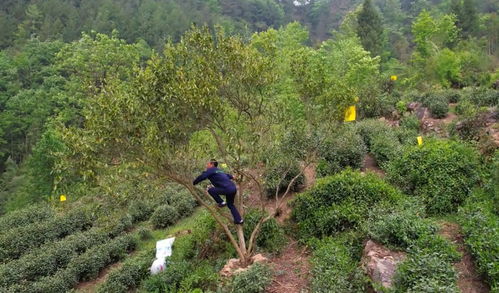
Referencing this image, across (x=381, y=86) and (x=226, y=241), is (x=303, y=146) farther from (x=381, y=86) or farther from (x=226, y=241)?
(x=381, y=86)

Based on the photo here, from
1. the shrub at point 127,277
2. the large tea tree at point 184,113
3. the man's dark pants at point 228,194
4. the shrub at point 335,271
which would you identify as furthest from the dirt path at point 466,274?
the shrub at point 127,277

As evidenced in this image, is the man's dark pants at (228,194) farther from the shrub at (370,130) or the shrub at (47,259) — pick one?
the shrub at (370,130)

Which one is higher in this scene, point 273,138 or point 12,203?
point 273,138

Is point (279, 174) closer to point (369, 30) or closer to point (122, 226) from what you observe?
point (122, 226)

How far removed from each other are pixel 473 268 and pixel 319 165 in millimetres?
6222

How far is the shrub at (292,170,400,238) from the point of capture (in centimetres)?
961

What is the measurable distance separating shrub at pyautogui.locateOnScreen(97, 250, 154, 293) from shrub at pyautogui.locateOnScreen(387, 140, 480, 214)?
7783 mm

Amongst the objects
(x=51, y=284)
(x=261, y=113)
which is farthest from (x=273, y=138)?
(x=51, y=284)

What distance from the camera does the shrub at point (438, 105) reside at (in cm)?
1680

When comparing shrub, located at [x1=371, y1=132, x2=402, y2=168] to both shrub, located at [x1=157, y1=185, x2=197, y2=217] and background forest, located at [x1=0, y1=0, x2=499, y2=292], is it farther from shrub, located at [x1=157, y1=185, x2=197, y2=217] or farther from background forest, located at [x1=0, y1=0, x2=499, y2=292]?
shrub, located at [x1=157, y1=185, x2=197, y2=217]

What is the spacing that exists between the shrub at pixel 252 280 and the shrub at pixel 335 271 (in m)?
1.00

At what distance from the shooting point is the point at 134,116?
7207 mm

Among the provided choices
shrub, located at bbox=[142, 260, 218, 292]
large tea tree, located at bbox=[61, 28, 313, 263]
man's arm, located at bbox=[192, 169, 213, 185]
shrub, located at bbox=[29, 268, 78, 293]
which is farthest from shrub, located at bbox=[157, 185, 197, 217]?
man's arm, located at bbox=[192, 169, 213, 185]

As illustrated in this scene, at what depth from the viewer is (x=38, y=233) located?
1434 centimetres
